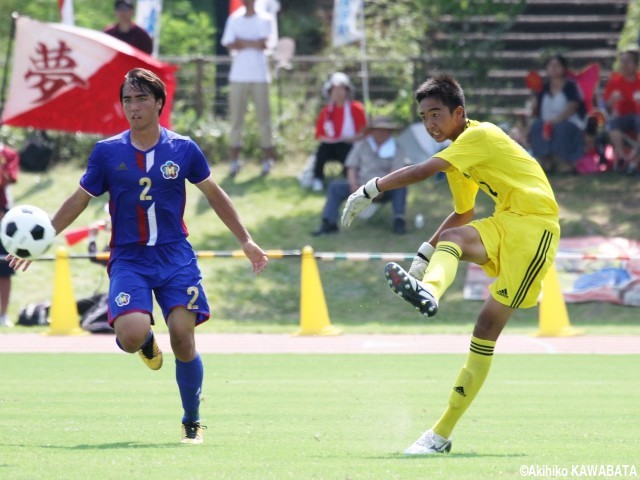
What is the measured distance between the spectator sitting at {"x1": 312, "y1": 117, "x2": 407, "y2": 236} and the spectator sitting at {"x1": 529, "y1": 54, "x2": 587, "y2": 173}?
268 cm

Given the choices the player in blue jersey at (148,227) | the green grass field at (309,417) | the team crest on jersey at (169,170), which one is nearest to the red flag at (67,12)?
the green grass field at (309,417)

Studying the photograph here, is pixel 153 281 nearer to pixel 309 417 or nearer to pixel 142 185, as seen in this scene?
pixel 142 185

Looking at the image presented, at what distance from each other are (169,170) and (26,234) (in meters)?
0.98

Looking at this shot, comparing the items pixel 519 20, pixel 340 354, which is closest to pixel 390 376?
pixel 340 354

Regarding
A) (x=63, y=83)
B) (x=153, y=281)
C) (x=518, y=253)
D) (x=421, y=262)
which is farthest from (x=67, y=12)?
(x=518, y=253)

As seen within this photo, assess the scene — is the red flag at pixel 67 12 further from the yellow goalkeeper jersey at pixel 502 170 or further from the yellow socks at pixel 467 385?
the yellow socks at pixel 467 385

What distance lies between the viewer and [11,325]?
17.7 meters

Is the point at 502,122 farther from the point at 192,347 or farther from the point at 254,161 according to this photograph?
the point at 192,347

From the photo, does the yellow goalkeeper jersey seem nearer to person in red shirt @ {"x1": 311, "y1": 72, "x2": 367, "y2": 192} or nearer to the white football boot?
the white football boot

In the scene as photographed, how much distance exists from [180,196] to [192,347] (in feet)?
3.17

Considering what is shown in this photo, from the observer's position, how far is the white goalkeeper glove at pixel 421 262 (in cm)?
832

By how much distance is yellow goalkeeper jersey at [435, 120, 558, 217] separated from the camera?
811cm

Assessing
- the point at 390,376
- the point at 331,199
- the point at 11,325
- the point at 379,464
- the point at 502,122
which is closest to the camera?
the point at 379,464

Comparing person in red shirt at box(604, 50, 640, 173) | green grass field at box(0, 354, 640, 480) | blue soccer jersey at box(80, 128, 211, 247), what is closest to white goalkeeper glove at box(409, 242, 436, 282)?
green grass field at box(0, 354, 640, 480)
